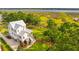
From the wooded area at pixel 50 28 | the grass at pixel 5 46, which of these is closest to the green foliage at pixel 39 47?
the wooded area at pixel 50 28

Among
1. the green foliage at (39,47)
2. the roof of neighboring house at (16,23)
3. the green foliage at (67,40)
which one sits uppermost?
the roof of neighboring house at (16,23)

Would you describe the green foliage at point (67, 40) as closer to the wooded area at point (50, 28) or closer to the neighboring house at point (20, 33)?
the wooded area at point (50, 28)

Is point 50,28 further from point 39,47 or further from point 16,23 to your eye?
point 16,23

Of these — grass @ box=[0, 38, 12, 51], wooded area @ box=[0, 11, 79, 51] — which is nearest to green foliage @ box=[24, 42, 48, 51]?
wooded area @ box=[0, 11, 79, 51]

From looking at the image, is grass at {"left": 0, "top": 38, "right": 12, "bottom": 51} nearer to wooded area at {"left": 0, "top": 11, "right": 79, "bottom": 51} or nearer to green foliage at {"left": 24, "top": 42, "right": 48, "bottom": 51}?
wooded area at {"left": 0, "top": 11, "right": 79, "bottom": 51}

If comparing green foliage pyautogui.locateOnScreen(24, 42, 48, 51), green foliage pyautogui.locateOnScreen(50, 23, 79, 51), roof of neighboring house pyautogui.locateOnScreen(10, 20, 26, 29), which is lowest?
green foliage pyautogui.locateOnScreen(24, 42, 48, 51)

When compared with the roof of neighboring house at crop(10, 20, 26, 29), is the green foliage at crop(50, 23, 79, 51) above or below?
below
